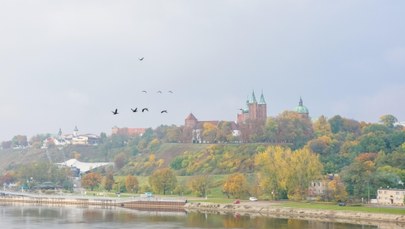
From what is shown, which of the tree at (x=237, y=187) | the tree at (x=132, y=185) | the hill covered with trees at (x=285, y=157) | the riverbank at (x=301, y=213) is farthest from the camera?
the tree at (x=132, y=185)

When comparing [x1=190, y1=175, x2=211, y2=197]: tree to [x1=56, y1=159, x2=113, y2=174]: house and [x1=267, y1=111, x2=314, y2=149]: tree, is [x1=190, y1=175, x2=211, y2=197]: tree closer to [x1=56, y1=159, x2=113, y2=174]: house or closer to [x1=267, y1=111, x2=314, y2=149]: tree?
[x1=267, y1=111, x2=314, y2=149]: tree

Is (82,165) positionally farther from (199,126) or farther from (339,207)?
(339,207)

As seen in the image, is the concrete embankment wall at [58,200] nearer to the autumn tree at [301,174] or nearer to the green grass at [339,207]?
the autumn tree at [301,174]

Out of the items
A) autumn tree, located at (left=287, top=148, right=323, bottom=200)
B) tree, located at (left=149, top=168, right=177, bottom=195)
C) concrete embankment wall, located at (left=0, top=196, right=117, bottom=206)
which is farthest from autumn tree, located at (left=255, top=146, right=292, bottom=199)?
concrete embankment wall, located at (left=0, top=196, right=117, bottom=206)

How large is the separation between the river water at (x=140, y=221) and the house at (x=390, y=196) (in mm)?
14037

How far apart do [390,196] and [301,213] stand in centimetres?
1121

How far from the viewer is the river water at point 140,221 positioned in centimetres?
6612

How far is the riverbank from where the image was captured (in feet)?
221

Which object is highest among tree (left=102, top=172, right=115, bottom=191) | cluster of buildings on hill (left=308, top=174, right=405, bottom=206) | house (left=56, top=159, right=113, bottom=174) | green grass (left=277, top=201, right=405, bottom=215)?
house (left=56, top=159, right=113, bottom=174)

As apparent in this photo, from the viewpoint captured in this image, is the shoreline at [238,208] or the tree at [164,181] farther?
the tree at [164,181]

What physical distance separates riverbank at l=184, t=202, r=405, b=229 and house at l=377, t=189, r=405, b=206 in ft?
28.6

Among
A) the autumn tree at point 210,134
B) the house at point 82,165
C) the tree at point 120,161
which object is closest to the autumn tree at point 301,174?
the autumn tree at point 210,134

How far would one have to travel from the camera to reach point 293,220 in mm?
70188

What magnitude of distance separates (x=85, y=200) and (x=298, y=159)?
35110 millimetres
